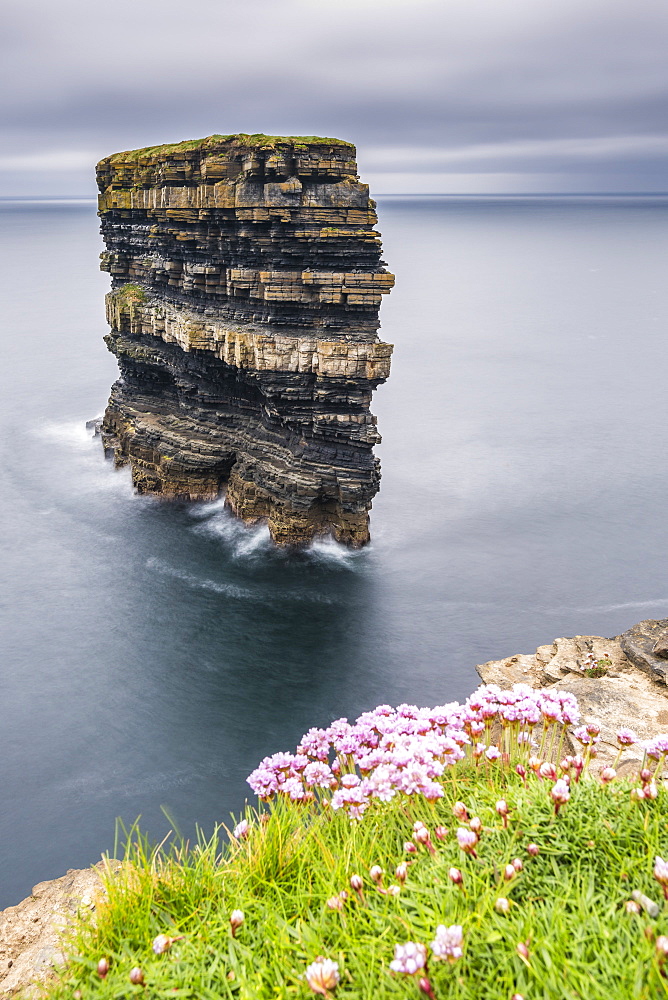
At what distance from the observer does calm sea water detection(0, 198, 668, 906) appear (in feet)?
106

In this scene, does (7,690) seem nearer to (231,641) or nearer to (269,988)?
(231,641)

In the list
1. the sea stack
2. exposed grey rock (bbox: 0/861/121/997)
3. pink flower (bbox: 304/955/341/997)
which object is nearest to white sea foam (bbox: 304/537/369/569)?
the sea stack

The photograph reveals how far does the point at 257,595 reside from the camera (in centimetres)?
4612

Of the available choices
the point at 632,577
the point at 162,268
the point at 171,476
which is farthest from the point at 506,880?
the point at 162,268

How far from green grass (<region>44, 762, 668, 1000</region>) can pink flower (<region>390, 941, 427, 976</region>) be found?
0.75 m

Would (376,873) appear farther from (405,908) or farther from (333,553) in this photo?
(333,553)

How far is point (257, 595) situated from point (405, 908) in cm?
3703

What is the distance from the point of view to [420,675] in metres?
38.1

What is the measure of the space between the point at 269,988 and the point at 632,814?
16.5ft

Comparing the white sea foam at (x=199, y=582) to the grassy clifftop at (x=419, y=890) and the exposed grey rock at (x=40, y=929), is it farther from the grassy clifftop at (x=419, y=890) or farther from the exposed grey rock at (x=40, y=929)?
the grassy clifftop at (x=419, y=890)

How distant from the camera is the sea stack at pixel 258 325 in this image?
45.7m

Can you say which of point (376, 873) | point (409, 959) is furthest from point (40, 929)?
point (409, 959)

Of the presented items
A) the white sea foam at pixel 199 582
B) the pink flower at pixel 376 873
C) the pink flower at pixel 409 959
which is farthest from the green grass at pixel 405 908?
the white sea foam at pixel 199 582

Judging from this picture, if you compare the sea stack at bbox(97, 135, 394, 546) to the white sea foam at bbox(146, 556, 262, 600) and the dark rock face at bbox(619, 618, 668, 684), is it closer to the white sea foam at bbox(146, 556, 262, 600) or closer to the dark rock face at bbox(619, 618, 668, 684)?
the white sea foam at bbox(146, 556, 262, 600)
